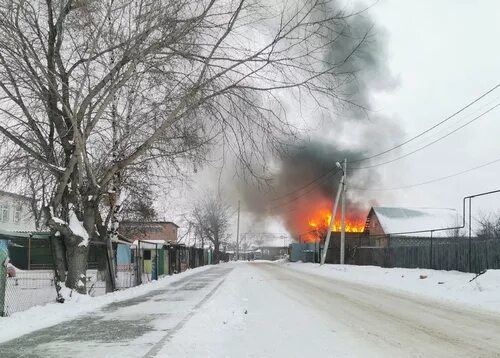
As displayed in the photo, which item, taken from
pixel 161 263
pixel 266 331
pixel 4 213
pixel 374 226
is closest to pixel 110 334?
pixel 266 331

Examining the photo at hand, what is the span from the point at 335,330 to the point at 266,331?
1140 millimetres

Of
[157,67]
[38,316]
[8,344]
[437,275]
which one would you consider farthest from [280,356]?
[437,275]

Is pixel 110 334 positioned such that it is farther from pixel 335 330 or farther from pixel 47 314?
pixel 335 330

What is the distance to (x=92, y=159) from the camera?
1733cm

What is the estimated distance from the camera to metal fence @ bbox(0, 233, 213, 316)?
14.2 m

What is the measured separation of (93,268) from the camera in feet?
83.7

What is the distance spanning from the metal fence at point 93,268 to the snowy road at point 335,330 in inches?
172

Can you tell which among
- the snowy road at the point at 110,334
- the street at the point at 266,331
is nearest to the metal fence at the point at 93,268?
the snowy road at the point at 110,334

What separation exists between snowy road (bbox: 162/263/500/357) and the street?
0.01 metres

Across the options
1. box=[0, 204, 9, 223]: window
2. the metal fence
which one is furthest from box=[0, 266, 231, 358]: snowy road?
box=[0, 204, 9, 223]: window

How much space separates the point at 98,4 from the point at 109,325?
684 cm

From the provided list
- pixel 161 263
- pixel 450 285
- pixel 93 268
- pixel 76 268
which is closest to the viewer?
pixel 76 268

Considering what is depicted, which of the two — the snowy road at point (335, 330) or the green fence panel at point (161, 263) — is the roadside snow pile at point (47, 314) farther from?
the green fence panel at point (161, 263)

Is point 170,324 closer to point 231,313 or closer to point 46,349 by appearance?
point 231,313
